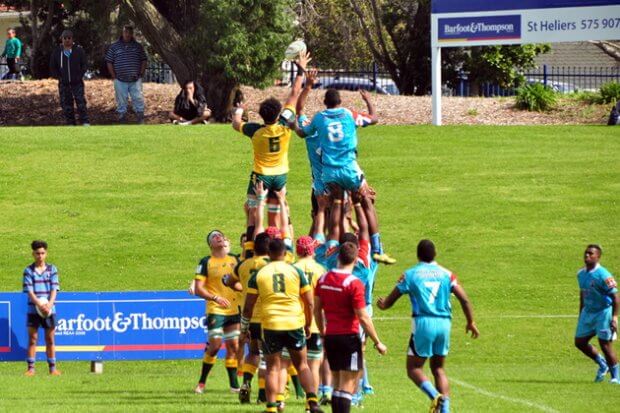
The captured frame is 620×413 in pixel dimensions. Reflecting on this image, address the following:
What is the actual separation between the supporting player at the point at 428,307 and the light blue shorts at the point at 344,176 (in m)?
2.46

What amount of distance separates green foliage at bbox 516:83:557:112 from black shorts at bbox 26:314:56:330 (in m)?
19.9

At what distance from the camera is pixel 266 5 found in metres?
33.9

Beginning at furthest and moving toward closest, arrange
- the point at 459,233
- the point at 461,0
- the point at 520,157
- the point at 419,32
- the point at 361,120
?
the point at 419,32 → the point at 461,0 → the point at 520,157 → the point at 459,233 → the point at 361,120

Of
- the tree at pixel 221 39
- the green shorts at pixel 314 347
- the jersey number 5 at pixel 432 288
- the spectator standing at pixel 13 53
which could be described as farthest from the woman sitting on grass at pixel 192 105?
the jersey number 5 at pixel 432 288

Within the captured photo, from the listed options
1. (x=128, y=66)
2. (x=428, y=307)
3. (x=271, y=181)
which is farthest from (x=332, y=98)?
(x=128, y=66)

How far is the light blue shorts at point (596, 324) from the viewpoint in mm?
18125

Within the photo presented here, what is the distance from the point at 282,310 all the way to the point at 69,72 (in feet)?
68.5

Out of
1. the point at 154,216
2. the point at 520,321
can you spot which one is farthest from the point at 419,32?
the point at 520,321

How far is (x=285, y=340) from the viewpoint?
13211 mm

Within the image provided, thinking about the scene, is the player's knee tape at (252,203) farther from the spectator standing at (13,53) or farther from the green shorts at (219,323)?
the spectator standing at (13,53)

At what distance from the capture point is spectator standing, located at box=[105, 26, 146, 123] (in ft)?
109

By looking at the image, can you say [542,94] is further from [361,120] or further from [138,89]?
[361,120]

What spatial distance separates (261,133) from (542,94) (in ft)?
69.6

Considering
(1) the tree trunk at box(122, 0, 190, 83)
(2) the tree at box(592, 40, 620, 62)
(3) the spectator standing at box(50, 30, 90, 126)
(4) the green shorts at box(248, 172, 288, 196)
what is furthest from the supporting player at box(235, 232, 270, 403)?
(2) the tree at box(592, 40, 620, 62)
